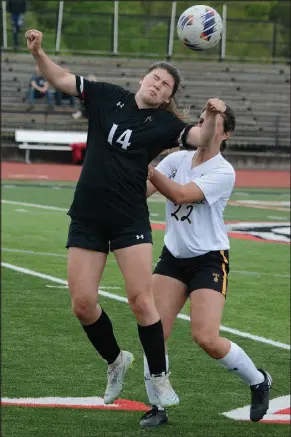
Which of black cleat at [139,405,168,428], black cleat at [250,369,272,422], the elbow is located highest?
the elbow

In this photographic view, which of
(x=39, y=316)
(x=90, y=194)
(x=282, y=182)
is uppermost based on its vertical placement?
(x=90, y=194)

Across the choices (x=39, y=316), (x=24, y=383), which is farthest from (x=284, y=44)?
(x=24, y=383)

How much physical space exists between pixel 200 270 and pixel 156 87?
1.19 m

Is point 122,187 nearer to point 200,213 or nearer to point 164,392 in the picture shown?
point 200,213

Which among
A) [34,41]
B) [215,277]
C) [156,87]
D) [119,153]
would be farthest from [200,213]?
[34,41]

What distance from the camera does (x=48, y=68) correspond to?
22.4 ft

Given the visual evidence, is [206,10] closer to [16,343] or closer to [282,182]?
[16,343]

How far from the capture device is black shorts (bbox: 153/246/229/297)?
7117 mm

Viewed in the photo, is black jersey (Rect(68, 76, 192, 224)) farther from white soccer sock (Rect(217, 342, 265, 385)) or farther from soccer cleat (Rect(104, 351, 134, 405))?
white soccer sock (Rect(217, 342, 265, 385))

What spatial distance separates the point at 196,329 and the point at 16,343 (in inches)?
107

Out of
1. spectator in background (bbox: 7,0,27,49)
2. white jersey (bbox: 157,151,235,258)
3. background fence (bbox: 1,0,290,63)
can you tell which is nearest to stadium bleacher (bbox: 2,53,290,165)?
background fence (bbox: 1,0,290,63)

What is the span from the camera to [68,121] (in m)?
35.8

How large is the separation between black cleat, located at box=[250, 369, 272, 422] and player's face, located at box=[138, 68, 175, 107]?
1929mm

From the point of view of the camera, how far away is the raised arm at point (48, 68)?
667cm
